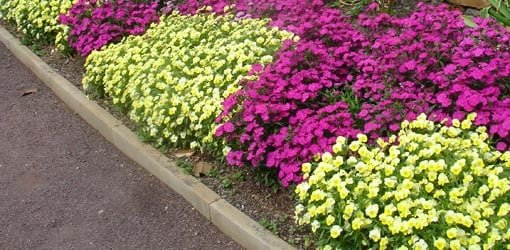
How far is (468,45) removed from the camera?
13.6 feet

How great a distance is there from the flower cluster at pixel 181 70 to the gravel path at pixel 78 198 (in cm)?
39

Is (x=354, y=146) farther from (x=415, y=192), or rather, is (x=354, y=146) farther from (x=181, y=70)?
(x=181, y=70)

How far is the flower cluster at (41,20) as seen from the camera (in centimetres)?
655

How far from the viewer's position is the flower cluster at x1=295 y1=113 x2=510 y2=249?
9.67 ft

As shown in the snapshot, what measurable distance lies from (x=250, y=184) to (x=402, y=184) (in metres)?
1.22

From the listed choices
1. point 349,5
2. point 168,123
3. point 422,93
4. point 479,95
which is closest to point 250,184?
point 168,123

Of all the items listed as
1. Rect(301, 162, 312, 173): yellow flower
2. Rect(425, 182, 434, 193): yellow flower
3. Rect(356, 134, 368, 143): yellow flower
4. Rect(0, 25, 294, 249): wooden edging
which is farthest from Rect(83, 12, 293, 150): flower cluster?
Rect(425, 182, 434, 193): yellow flower

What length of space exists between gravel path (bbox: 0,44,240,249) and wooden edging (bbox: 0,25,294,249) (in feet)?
0.21

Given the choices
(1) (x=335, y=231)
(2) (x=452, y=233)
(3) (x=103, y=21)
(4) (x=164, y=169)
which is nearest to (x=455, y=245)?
(2) (x=452, y=233)

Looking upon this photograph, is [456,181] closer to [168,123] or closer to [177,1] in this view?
[168,123]

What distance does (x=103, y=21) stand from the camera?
612cm

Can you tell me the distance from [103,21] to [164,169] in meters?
2.28

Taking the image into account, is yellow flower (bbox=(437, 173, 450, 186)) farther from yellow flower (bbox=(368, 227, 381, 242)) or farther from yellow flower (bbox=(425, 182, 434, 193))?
yellow flower (bbox=(368, 227, 381, 242))

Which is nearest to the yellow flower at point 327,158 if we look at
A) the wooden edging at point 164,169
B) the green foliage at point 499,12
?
the wooden edging at point 164,169
